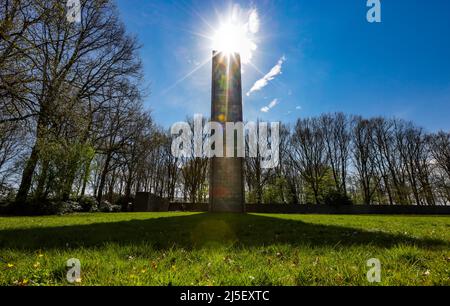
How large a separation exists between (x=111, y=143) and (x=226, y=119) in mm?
14270

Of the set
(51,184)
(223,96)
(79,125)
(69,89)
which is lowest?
(51,184)

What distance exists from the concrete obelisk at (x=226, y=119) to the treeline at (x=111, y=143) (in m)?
6.54

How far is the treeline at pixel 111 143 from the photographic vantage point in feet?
28.2

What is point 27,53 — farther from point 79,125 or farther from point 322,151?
point 322,151

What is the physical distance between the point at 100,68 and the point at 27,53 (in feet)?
36.8

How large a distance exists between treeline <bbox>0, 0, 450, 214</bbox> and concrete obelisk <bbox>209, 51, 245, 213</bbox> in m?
6.54

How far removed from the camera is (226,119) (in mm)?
16312
